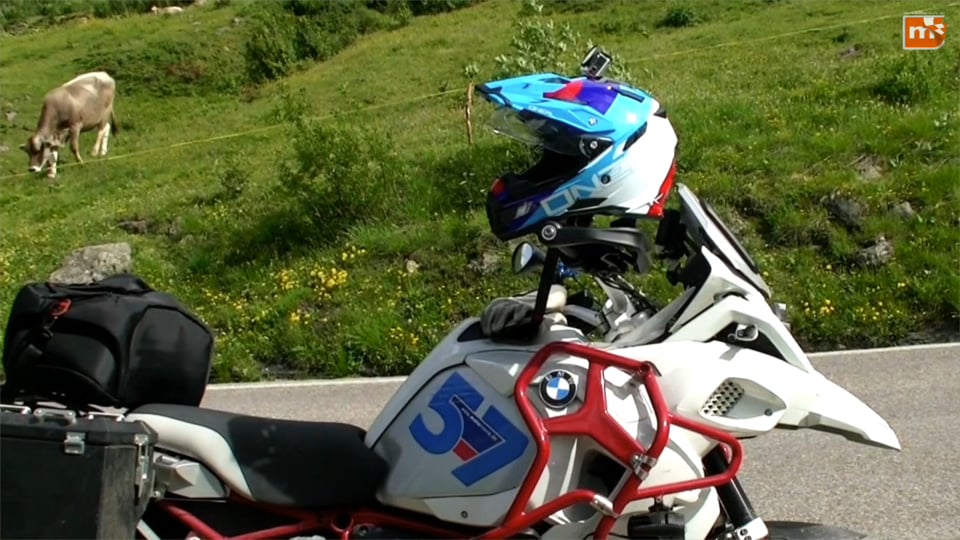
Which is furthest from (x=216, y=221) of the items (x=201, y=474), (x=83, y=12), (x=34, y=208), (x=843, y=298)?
(x=83, y=12)

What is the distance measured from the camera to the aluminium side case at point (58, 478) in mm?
2943

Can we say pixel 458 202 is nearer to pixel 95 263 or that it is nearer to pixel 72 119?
pixel 95 263

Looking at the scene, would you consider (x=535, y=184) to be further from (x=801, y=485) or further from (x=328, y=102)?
(x=328, y=102)

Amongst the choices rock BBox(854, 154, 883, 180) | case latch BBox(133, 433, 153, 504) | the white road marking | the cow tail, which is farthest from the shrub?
the cow tail

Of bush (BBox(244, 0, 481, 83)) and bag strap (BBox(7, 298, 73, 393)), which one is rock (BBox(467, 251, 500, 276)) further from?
bush (BBox(244, 0, 481, 83))

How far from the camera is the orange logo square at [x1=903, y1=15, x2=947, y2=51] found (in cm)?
1612

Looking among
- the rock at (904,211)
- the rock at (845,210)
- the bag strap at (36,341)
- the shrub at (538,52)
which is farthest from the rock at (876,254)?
the bag strap at (36,341)

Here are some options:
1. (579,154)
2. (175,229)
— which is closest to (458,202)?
(175,229)

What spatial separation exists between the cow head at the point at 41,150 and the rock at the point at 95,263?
1228 centimetres

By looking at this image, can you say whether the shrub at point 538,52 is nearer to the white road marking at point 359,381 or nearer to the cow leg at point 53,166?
the white road marking at point 359,381

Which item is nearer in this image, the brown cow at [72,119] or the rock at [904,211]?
the rock at [904,211]

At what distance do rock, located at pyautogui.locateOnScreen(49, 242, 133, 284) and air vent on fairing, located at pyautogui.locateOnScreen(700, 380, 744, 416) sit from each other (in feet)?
30.6

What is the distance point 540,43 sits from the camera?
12805 millimetres

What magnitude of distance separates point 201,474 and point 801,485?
3383mm
